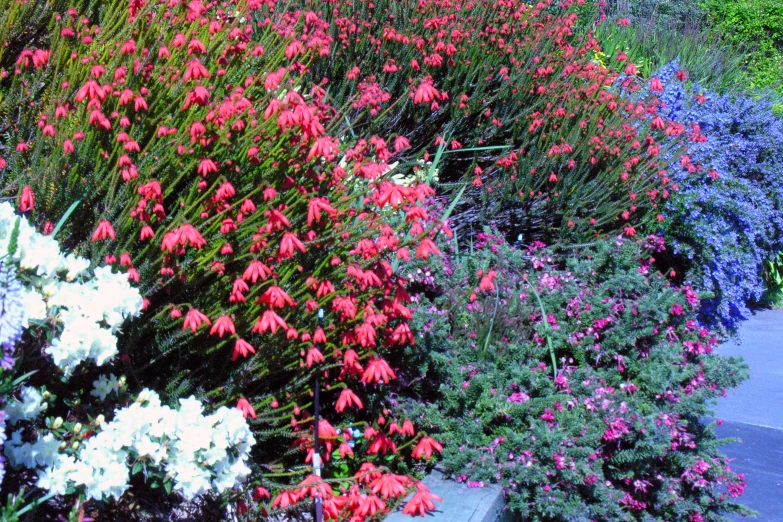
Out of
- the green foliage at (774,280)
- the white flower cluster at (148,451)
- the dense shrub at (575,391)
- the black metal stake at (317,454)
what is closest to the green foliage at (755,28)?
the green foliage at (774,280)

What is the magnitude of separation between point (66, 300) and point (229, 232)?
69 cm

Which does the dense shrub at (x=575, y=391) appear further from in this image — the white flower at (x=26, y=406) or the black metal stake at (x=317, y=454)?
the white flower at (x=26, y=406)

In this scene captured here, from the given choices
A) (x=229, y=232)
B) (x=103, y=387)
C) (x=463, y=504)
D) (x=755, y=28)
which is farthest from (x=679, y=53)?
(x=103, y=387)

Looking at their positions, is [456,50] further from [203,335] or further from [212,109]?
[203,335]

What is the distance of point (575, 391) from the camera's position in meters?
3.44

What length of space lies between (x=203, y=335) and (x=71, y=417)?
598 millimetres

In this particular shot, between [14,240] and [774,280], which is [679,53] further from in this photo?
[14,240]

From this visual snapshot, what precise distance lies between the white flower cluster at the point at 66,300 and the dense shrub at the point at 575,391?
1.42 meters

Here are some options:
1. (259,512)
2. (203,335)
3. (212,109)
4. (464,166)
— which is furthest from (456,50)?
(259,512)

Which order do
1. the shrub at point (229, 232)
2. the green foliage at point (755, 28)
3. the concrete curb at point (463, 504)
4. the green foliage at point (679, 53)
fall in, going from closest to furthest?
the shrub at point (229, 232), the concrete curb at point (463, 504), the green foliage at point (679, 53), the green foliage at point (755, 28)

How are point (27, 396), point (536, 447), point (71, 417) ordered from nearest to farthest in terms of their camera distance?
1. point (27, 396)
2. point (71, 417)
3. point (536, 447)

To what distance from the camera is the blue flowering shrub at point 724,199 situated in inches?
208

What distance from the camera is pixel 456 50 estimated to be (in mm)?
4949

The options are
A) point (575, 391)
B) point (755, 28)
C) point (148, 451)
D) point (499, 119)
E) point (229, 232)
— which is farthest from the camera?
point (755, 28)
